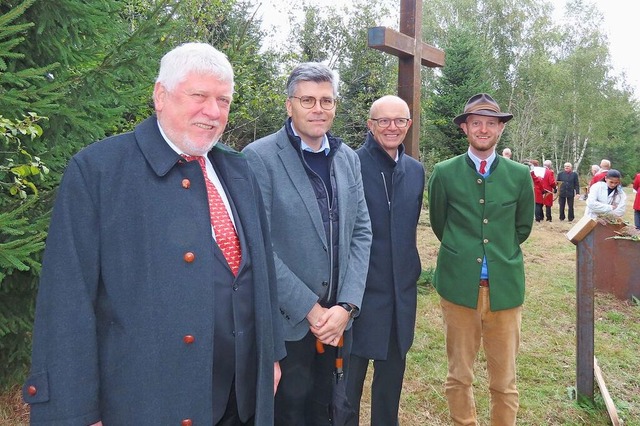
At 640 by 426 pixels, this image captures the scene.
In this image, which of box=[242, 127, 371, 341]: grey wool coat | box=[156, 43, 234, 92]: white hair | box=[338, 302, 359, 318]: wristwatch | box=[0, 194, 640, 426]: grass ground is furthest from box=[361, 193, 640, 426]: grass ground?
box=[156, 43, 234, 92]: white hair

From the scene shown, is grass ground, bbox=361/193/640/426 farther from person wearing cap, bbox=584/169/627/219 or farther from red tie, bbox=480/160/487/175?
person wearing cap, bbox=584/169/627/219

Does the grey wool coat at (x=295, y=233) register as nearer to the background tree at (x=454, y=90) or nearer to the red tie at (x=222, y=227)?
the red tie at (x=222, y=227)

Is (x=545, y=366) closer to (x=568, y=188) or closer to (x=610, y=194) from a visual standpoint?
(x=610, y=194)

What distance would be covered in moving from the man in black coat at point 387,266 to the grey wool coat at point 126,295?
52.4 inches

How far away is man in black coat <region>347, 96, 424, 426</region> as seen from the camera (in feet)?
9.16

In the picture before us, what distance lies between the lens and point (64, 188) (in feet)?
4.87

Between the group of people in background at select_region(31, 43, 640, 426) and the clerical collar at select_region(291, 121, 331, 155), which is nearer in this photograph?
the group of people in background at select_region(31, 43, 640, 426)

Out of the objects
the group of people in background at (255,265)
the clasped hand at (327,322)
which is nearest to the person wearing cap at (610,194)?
the group of people in background at (255,265)

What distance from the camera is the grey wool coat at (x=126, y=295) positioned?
142cm

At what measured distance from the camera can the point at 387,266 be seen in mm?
2814

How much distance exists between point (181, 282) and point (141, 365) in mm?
284

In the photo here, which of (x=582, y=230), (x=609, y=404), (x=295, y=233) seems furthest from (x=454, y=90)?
(x=295, y=233)

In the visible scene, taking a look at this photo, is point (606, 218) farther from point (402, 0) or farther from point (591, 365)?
point (402, 0)

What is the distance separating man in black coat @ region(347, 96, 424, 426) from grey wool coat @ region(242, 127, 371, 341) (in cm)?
37
